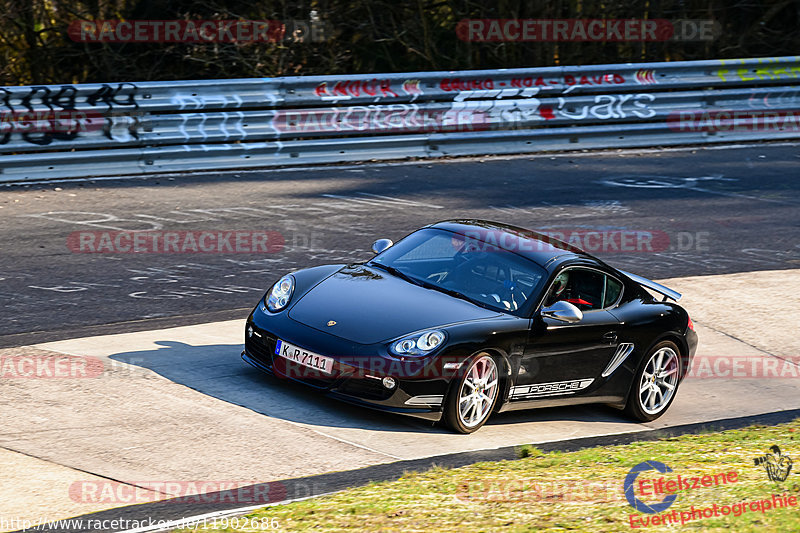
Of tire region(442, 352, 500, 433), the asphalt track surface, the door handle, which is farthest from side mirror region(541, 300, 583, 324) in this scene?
the asphalt track surface

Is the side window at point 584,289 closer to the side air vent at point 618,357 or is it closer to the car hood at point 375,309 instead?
the side air vent at point 618,357

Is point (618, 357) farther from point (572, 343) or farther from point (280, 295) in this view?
point (280, 295)

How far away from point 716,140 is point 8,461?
54.1ft

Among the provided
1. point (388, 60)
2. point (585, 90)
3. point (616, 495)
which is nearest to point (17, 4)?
point (388, 60)

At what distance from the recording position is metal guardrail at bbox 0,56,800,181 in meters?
15.0

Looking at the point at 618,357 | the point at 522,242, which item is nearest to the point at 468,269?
the point at 522,242

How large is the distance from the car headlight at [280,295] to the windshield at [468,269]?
77 cm

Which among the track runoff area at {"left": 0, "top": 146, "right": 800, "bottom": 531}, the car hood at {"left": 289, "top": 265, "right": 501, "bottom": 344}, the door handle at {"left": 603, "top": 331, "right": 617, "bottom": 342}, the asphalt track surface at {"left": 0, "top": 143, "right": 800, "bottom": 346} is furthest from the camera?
the asphalt track surface at {"left": 0, "top": 143, "right": 800, "bottom": 346}

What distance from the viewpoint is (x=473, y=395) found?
7.45 meters

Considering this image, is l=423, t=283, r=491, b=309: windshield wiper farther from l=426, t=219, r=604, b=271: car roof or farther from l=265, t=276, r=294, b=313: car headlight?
l=265, t=276, r=294, b=313: car headlight

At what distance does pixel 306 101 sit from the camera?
55.0ft

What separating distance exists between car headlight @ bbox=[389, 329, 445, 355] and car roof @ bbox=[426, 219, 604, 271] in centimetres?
123

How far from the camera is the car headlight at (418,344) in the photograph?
23.8ft

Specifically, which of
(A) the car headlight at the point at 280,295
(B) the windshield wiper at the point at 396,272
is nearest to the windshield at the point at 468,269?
(B) the windshield wiper at the point at 396,272
